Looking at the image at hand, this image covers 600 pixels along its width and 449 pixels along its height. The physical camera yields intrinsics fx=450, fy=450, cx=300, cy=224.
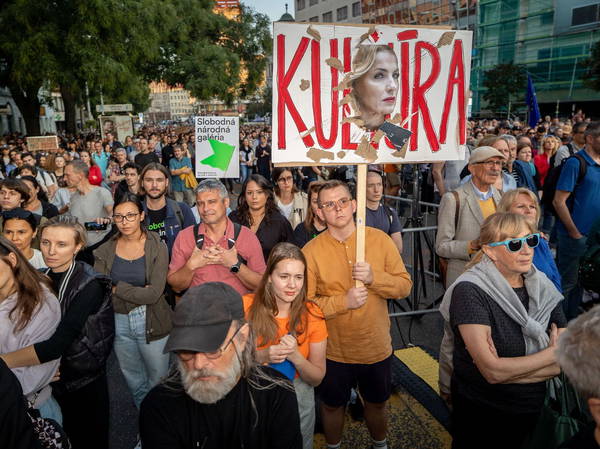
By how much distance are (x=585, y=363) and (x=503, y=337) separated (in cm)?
84

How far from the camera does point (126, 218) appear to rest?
334 cm

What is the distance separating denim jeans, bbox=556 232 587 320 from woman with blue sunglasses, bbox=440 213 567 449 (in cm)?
256

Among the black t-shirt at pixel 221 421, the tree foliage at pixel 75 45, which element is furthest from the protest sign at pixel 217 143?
the tree foliage at pixel 75 45

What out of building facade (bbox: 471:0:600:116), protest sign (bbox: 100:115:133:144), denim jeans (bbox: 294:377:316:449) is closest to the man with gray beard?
denim jeans (bbox: 294:377:316:449)

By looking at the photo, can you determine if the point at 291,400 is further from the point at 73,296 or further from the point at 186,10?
the point at 186,10

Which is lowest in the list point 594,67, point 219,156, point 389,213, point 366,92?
point 389,213

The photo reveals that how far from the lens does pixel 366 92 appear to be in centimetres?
274

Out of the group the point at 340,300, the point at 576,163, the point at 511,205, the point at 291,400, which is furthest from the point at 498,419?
the point at 576,163

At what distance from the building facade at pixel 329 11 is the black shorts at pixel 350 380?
187 feet

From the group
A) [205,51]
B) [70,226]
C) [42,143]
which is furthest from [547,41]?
[70,226]

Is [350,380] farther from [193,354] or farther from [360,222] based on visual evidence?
[193,354]

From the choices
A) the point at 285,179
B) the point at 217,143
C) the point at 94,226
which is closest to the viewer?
the point at 94,226

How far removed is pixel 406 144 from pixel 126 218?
6.81 ft

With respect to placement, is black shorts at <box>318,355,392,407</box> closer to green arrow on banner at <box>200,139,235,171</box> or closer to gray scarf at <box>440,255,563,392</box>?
gray scarf at <box>440,255,563,392</box>
